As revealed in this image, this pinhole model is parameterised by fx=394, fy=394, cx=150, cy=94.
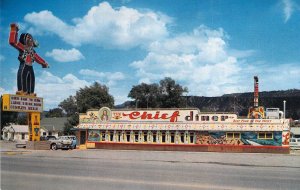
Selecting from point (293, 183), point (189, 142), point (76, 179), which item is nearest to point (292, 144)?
point (189, 142)

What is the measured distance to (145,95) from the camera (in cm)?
8838

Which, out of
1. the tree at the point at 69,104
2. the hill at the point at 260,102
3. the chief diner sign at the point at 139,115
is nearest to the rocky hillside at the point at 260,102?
the hill at the point at 260,102

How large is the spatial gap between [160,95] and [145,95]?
3.46 meters

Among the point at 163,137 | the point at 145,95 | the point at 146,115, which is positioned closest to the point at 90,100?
the point at 145,95

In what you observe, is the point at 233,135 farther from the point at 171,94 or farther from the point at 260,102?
the point at 260,102

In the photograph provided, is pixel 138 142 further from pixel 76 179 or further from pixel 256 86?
pixel 76 179

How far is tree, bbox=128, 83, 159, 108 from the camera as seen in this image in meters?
87.7

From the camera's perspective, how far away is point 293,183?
14188 millimetres

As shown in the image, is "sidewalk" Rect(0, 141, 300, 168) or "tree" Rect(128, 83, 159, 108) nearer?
"sidewalk" Rect(0, 141, 300, 168)

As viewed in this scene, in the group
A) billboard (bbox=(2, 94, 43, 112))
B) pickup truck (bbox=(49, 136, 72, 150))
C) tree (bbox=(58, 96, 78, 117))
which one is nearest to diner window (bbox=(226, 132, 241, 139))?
pickup truck (bbox=(49, 136, 72, 150))

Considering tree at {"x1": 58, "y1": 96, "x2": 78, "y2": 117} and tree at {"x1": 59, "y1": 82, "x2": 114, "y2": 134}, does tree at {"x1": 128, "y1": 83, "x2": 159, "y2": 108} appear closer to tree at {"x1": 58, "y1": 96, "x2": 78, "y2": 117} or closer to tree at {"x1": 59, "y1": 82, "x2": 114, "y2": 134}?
→ tree at {"x1": 59, "y1": 82, "x2": 114, "y2": 134}

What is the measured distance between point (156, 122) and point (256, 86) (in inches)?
476

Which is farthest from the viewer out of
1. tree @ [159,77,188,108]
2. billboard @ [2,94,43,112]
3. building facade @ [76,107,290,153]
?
tree @ [159,77,188,108]

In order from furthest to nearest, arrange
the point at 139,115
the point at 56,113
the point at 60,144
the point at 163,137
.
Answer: the point at 56,113 < the point at 139,115 < the point at 163,137 < the point at 60,144
